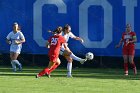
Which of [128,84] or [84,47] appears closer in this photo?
[128,84]

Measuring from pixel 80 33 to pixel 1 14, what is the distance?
12.3 feet

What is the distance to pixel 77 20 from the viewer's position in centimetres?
2595

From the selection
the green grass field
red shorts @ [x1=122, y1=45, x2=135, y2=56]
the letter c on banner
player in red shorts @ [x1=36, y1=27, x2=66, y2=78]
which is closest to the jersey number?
player in red shorts @ [x1=36, y1=27, x2=66, y2=78]

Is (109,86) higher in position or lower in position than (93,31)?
lower

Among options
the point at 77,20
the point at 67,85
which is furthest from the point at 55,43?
the point at 77,20

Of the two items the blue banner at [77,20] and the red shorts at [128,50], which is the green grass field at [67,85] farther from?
the blue banner at [77,20]

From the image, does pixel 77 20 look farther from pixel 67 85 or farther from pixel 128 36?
pixel 67 85

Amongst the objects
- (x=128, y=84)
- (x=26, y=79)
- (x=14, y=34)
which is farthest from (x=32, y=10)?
(x=128, y=84)

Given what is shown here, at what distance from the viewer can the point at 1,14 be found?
26.5 m

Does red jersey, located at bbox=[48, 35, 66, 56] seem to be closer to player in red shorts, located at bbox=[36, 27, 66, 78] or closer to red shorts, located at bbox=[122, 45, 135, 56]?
player in red shorts, located at bbox=[36, 27, 66, 78]

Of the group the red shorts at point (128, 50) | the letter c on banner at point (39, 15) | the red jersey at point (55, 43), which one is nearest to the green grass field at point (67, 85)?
the red jersey at point (55, 43)

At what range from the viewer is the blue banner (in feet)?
83.8

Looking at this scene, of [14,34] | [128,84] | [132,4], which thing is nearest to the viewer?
[128,84]

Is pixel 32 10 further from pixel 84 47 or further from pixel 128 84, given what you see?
pixel 128 84
